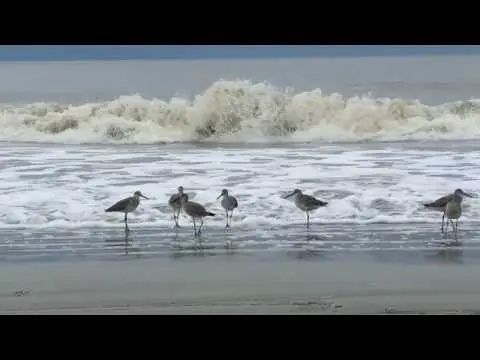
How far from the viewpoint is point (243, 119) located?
2801 mm

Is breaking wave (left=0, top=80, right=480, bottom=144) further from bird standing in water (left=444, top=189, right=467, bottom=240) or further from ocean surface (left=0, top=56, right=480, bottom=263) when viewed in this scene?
bird standing in water (left=444, top=189, right=467, bottom=240)

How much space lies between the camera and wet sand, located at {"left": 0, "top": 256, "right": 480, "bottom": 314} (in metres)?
2.68

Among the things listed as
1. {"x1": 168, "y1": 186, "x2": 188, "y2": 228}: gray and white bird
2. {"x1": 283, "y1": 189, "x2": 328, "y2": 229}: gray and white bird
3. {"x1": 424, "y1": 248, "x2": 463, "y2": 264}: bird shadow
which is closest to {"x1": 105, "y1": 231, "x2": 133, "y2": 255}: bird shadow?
{"x1": 168, "y1": 186, "x2": 188, "y2": 228}: gray and white bird

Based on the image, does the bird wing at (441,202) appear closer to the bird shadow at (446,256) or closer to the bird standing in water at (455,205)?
the bird standing in water at (455,205)

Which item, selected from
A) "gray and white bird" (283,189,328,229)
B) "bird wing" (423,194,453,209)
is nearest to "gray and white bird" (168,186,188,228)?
"gray and white bird" (283,189,328,229)

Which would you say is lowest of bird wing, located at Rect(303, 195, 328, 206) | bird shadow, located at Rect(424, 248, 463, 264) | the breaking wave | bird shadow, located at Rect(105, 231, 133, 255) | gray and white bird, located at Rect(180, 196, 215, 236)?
bird shadow, located at Rect(424, 248, 463, 264)

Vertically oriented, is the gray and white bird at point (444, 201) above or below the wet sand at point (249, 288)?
above

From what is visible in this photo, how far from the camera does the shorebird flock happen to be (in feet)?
8.90

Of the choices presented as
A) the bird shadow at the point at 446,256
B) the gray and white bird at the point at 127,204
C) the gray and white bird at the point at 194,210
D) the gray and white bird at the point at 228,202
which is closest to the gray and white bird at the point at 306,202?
the gray and white bird at the point at 228,202

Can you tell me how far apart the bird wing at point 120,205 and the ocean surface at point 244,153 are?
0.9 inches

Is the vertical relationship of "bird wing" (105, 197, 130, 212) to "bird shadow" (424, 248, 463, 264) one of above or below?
above

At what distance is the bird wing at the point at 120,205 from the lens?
2.72 meters

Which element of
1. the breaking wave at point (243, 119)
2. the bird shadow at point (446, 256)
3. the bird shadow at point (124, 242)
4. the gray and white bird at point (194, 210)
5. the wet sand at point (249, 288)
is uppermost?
the breaking wave at point (243, 119)
